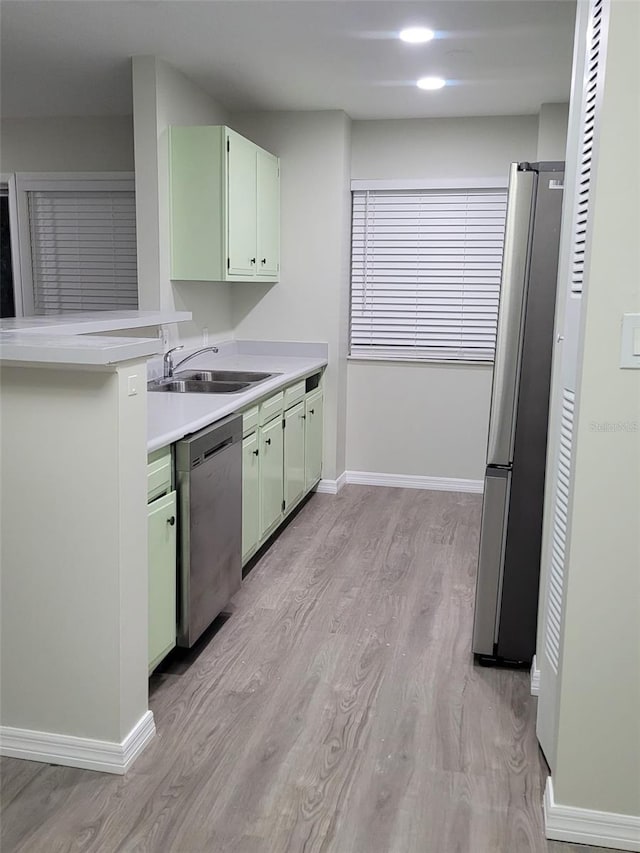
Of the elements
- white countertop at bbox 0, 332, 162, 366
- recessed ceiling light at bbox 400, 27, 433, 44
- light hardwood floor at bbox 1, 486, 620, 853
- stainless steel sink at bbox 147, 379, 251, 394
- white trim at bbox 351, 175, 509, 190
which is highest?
recessed ceiling light at bbox 400, 27, 433, 44

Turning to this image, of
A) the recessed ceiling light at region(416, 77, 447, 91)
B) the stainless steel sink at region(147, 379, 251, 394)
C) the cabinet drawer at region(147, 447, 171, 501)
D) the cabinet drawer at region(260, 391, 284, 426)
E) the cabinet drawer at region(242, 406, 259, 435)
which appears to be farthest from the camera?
the recessed ceiling light at region(416, 77, 447, 91)

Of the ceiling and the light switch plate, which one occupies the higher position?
the ceiling

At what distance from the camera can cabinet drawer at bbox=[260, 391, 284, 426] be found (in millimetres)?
3742

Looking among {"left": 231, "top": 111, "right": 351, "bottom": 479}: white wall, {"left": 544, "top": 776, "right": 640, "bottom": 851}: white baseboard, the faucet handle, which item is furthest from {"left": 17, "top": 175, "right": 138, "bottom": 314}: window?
{"left": 544, "top": 776, "right": 640, "bottom": 851}: white baseboard

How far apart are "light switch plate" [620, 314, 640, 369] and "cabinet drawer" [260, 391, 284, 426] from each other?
216 cm

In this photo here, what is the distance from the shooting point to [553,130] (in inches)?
179

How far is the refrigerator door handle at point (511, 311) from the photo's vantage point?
2617 millimetres

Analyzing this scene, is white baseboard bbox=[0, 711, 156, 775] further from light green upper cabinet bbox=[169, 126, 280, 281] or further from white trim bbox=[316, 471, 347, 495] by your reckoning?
white trim bbox=[316, 471, 347, 495]

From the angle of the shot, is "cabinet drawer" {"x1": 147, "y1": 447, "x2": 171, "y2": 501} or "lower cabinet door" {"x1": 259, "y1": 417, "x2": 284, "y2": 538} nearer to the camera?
"cabinet drawer" {"x1": 147, "y1": 447, "x2": 171, "y2": 501}

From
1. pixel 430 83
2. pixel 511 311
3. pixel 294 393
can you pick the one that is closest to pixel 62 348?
pixel 511 311

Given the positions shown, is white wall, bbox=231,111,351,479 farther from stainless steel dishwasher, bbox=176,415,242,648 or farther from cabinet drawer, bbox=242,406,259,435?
stainless steel dishwasher, bbox=176,415,242,648

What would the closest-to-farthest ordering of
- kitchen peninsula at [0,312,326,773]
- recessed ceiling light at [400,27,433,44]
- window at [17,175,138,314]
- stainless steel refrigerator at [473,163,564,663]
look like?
kitchen peninsula at [0,312,326,773]
stainless steel refrigerator at [473,163,564,663]
recessed ceiling light at [400,27,433,44]
window at [17,175,138,314]

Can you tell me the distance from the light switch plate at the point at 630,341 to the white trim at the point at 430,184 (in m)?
3.44

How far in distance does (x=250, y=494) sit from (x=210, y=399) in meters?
0.54
